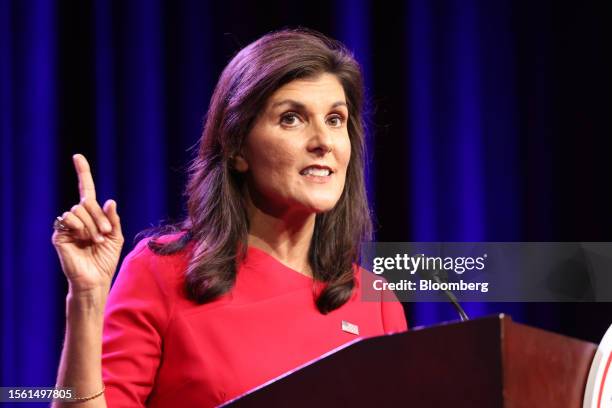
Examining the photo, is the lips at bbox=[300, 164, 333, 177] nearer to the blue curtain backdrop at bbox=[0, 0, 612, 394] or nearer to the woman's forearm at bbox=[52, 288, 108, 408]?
the woman's forearm at bbox=[52, 288, 108, 408]

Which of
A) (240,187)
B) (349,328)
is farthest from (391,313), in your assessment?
(240,187)

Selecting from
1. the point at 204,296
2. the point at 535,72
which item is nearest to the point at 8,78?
the point at 204,296

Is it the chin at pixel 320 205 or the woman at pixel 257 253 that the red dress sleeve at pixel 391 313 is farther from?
the chin at pixel 320 205

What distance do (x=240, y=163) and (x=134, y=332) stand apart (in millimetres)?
410

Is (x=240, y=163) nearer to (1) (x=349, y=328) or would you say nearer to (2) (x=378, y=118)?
(1) (x=349, y=328)

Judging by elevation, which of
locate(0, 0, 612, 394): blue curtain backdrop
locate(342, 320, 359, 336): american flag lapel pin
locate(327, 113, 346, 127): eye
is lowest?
locate(342, 320, 359, 336): american flag lapel pin

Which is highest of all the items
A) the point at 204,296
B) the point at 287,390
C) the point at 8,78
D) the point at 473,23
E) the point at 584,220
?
the point at 473,23

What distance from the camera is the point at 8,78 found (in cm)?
264

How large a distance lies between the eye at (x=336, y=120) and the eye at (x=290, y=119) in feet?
0.25

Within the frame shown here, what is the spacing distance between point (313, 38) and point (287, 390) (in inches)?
37.9

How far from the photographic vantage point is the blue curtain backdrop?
8.66ft

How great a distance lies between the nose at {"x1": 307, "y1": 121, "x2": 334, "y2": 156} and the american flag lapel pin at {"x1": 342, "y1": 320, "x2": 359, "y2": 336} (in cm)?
32

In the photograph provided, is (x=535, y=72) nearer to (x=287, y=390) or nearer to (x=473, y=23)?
(x=473, y=23)

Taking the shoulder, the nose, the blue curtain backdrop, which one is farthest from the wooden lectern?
the blue curtain backdrop
